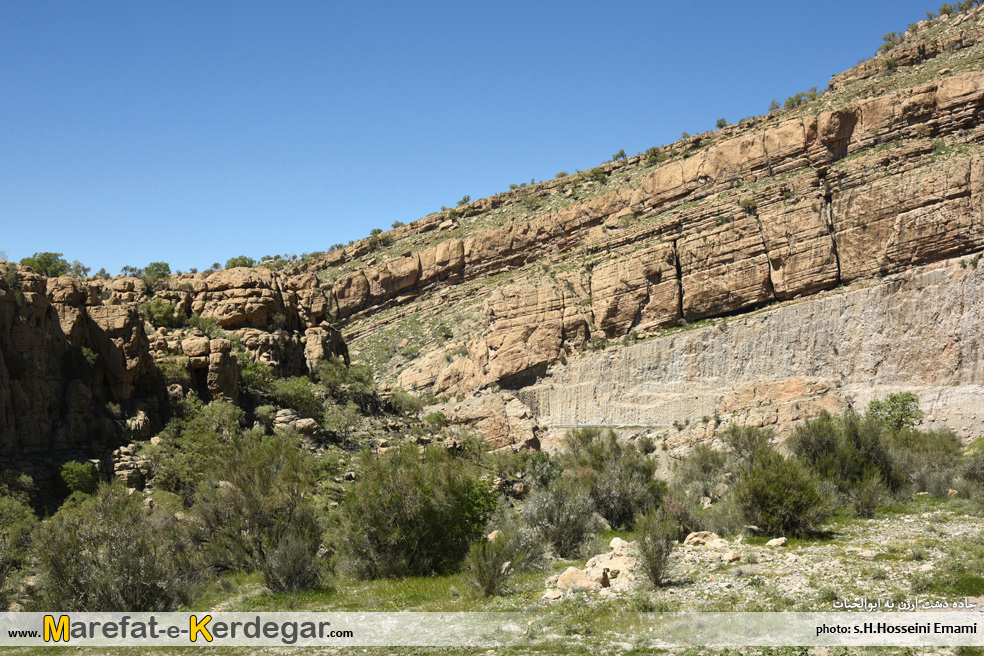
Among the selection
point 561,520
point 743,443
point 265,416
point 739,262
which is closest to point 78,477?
point 265,416

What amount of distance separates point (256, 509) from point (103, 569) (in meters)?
4.44

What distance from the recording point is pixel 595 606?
513 inches

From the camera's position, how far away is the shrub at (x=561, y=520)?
20.5 metres

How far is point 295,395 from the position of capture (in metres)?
32.2

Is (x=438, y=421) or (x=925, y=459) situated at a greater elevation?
(x=438, y=421)

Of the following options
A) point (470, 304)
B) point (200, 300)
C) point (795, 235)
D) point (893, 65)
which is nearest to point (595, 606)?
point (200, 300)

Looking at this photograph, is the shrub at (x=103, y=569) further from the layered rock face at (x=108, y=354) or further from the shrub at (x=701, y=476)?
the shrub at (x=701, y=476)

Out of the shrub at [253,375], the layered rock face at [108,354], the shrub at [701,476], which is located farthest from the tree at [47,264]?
the shrub at [701,476]

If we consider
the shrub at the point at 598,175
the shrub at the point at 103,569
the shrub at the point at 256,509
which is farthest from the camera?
the shrub at the point at 598,175

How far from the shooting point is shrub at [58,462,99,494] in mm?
21203

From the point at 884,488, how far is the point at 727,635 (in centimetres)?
1568

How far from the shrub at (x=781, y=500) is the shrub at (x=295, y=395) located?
1992 centimetres

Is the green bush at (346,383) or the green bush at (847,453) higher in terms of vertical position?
the green bush at (346,383)

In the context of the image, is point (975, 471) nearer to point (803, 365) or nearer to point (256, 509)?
point (256, 509)
